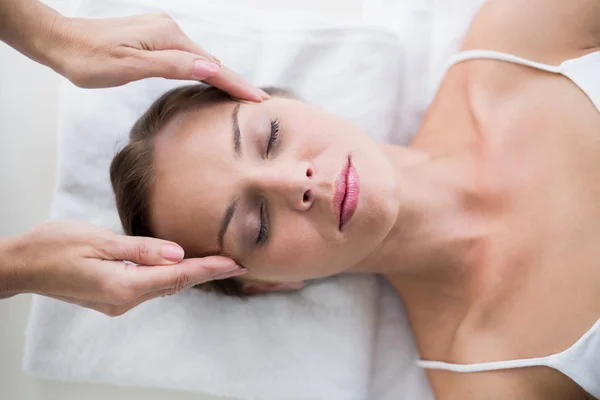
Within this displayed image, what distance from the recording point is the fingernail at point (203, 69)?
1.05 m

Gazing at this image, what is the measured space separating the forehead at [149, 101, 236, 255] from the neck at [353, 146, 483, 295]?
393 millimetres

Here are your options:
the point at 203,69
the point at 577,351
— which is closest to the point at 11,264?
the point at 203,69

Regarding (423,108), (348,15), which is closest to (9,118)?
(348,15)

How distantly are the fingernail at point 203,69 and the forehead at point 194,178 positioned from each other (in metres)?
0.07

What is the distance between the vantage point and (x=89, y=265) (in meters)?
0.93

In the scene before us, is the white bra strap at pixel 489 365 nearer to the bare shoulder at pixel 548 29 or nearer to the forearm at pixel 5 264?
the bare shoulder at pixel 548 29

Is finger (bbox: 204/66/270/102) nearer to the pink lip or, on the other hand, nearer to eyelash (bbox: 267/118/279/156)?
eyelash (bbox: 267/118/279/156)

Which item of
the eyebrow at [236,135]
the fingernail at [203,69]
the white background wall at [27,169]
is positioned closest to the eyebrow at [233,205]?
the eyebrow at [236,135]

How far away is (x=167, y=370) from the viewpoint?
4.30 feet

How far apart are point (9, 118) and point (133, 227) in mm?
566

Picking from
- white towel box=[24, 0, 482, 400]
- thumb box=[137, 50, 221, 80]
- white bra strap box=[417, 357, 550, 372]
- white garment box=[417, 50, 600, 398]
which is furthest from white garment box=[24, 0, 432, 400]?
thumb box=[137, 50, 221, 80]

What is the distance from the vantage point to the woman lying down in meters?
1.04

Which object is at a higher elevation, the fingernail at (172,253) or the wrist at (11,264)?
the fingernail at (172,253)

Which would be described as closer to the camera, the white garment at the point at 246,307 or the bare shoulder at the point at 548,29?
the bare shoulder at the point at 548,29
